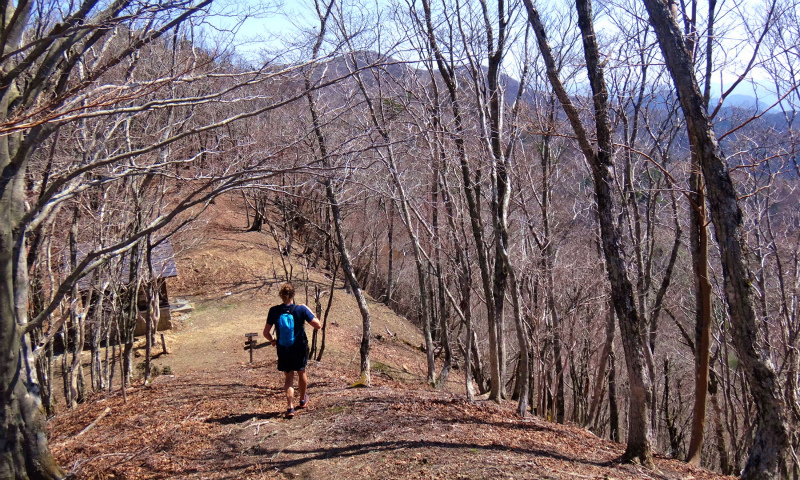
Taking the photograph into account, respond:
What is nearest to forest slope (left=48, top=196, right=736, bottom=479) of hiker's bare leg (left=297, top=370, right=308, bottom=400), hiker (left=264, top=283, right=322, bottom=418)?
hiker's bare leg (left=297, top=370, right=308, bottom=400)

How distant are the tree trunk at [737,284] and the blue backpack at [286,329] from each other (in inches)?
169

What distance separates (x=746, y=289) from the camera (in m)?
4.76

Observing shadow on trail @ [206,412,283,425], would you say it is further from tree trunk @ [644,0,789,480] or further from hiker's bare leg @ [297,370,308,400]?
tree trunk @ [644,0,789,480]

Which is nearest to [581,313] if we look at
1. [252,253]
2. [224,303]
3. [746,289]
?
[746,289]

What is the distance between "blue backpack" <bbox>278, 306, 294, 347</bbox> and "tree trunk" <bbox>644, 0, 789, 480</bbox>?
14.1 ft

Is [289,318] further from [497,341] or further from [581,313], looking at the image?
[581,313]

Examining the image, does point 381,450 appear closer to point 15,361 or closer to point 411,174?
point 15,361

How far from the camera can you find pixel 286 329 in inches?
241

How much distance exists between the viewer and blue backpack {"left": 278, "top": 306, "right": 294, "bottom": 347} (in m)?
6.11

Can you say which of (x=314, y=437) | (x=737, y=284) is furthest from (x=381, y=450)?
(x=737, y=284)

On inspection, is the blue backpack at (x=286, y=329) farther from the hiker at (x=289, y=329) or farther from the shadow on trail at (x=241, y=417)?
the shadow on trail at (x=241, y=417)

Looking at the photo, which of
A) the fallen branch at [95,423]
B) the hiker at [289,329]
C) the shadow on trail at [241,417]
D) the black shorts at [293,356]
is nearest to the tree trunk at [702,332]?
the hiker at [289,329]

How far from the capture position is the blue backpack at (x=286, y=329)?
20.0ft

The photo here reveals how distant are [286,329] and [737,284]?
175 inches
